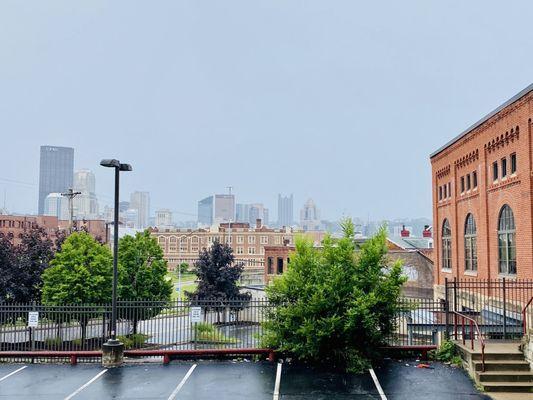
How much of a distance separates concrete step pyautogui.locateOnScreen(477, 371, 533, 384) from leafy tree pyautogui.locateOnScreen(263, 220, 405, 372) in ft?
10.5

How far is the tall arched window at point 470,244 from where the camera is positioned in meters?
27.5

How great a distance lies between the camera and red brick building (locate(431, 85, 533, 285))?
2103 cm

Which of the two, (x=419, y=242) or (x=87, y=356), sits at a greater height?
(x=419, y=242)

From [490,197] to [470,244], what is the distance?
4093 millimetres

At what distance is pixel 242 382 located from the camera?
1477cm

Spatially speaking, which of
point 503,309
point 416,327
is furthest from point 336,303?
point 416,327

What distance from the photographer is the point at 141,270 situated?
2944 cm

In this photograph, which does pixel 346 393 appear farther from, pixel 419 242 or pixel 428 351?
pixel 419 242

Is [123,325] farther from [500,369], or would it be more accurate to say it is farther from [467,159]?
[500,369]

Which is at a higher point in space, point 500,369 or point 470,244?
point 470,244

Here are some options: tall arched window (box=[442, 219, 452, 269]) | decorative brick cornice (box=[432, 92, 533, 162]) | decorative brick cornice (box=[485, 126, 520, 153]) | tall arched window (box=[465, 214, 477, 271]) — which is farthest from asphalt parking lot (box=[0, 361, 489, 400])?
tall arched window (box=[442, 219, 452, 269])

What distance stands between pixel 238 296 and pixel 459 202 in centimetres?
1749

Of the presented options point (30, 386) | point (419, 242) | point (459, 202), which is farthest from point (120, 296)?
point (419, 242)

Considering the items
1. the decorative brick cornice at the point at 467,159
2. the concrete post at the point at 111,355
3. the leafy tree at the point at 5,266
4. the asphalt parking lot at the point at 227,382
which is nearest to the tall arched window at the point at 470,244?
the decorative brick cornice at the point at 467,159
